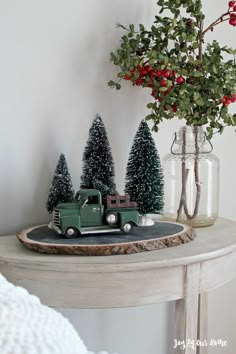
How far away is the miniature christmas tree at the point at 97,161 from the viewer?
1.20m

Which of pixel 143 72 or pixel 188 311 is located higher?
pixel 143 72

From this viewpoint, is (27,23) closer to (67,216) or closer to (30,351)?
(67,216)

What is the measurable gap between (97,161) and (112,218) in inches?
6.5

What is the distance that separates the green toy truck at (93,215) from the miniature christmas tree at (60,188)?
6 cm

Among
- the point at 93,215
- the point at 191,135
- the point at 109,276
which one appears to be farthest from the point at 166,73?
the point at 109,276

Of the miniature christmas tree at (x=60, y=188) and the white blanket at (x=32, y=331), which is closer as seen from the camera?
the white blanket at (x=32, y=331)

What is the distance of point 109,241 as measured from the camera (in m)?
1.05

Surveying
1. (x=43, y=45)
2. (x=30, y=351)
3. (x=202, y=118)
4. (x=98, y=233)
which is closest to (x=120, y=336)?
(x=98, y=233)

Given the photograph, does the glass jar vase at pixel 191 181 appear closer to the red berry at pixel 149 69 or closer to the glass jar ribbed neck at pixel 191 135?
the glass jar ribbed neck at pixel 191 135

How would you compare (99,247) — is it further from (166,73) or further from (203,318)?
(203,318)

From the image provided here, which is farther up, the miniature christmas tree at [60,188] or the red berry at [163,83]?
the red berry at [163,83]

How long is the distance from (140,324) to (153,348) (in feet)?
0.33

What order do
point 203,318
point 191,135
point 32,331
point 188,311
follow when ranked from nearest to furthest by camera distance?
1. point 32,331
2. point 188,311
3. point 191,135
4. point 203,318

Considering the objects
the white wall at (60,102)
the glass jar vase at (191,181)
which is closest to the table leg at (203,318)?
the white wall at (60,102)
